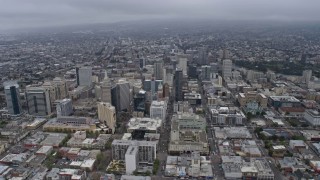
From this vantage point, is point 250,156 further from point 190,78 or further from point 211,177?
point 190,78

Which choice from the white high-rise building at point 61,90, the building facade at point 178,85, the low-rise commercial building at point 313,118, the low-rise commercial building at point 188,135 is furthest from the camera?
the building facade at point 178,85

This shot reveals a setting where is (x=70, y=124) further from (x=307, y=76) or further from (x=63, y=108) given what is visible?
(x=307, y=76)

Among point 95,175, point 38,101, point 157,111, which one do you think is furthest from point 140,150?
point 38,101

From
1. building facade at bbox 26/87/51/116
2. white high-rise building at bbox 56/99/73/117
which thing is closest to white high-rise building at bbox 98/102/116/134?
white high-rise building at bbox 56/99/73/117

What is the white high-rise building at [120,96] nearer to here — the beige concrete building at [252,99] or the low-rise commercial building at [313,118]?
the beige concrete building at [252,99]

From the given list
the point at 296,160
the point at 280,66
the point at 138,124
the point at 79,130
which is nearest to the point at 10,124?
the point at 79,130

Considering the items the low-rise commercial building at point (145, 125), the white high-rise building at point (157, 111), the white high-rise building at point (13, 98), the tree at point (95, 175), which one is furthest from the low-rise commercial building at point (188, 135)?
the white high-rise building at point (13, 98)
